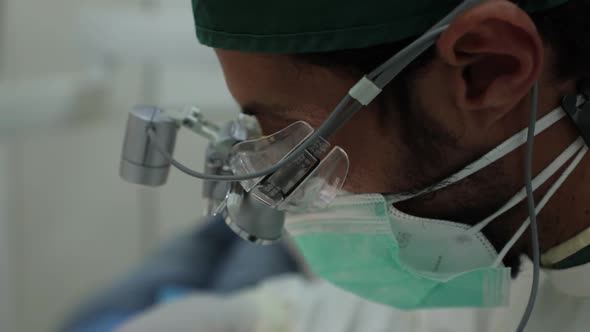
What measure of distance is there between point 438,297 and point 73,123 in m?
0.80

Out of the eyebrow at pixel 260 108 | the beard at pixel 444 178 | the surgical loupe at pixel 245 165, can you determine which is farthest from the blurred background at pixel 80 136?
the beard at pixel 444 178

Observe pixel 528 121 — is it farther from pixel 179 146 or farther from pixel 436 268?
pixel 179 146

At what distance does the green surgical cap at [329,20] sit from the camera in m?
0.65

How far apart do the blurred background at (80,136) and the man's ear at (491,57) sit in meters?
0.58

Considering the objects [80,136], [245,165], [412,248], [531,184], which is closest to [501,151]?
[531,184]

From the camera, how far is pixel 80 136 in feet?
6.30

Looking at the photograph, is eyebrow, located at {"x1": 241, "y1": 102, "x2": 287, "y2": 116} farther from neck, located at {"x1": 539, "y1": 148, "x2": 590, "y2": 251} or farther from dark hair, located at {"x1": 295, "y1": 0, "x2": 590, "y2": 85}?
neck, located at {"x1": 539, "y1": 148, "x2": 590, "y2": 251}

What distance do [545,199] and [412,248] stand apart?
6.2 inches

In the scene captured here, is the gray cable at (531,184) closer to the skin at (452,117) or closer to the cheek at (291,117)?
the skin at (452,117)

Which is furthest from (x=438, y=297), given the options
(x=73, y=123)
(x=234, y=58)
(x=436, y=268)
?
(x=73, y=123)

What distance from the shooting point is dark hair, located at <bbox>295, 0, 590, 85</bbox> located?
2.26 ft

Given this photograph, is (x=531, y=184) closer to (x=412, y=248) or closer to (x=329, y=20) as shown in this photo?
(x=412, y=248)

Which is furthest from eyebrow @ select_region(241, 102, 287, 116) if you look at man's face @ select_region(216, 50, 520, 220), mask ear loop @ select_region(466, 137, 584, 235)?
mask ear loop @ select_region(466, 137, 584, 235)

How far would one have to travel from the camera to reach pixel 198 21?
734mm
